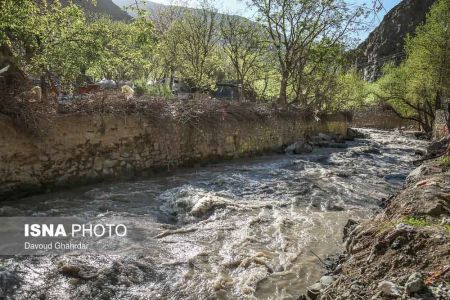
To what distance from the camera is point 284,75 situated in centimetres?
2031

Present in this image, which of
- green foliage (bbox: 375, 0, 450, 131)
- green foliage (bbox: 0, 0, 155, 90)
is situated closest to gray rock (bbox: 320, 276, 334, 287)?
green foliage (bbox: 0, 0, 155, 90)

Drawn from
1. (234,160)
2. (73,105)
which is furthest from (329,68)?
(73,105)

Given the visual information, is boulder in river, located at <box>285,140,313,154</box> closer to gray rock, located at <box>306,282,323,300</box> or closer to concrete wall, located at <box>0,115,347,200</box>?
concrete wall, located at <box>0,115,347,200</box>

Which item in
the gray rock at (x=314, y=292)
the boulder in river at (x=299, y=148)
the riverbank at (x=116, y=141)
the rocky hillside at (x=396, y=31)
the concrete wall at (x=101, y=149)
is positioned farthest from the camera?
the rocky hillside at (x=396, y=31)

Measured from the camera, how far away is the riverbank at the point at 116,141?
783cm

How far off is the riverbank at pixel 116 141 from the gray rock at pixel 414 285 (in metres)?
7.77

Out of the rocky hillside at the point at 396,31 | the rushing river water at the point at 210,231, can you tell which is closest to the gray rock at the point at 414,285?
the rushing river water at the point at 210,231

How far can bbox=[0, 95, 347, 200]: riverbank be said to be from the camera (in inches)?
308

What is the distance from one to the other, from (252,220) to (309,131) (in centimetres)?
1491

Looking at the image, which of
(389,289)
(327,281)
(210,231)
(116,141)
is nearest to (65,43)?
(116,141)

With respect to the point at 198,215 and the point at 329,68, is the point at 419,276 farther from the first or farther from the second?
the point at 329,68

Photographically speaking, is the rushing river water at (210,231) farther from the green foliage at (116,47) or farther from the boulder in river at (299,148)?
the boulder in river at (299,148)

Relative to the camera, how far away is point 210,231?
19.7 feet

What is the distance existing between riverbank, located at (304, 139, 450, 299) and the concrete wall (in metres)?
6.83
